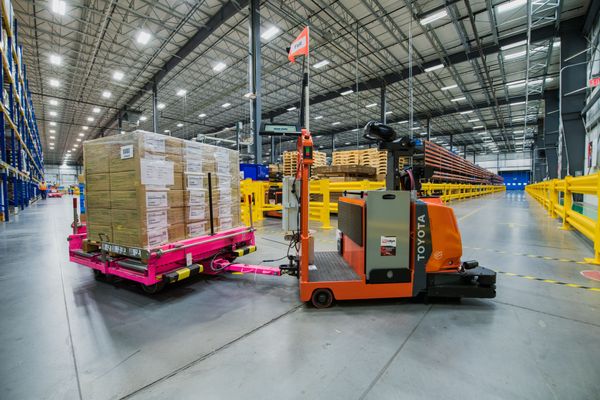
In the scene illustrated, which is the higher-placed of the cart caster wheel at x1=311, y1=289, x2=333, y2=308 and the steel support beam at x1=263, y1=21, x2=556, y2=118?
the steel support beam at x1=263, y1=21, x2=556, y2=118

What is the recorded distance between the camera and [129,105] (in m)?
22.4

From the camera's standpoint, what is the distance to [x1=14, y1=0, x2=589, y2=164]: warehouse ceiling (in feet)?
36.9

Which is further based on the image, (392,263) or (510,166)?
(510,166)

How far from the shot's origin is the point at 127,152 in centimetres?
257

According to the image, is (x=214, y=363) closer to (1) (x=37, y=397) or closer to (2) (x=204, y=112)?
(1) (x=37, y=397)

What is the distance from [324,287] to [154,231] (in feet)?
5.78

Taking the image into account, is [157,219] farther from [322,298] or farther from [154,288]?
[322,298]

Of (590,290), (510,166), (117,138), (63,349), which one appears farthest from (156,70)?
(510,166)

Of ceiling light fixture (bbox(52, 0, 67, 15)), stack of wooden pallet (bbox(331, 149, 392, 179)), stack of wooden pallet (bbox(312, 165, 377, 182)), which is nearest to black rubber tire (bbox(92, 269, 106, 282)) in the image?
stack of wooden pallet (bbox(312, 165, 377, 182))

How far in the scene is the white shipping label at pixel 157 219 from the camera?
256 cm

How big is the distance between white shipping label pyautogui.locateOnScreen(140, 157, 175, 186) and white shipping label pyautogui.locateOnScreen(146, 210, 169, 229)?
293 mm

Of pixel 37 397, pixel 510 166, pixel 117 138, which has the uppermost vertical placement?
pixel 510 166

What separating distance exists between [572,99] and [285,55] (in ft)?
44.7

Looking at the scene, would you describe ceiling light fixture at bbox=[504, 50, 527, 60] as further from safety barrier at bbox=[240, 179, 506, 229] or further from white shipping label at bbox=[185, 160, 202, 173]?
white shipping label at bbox=[185, 160, 202, 173]
